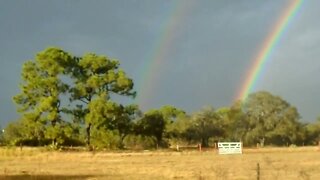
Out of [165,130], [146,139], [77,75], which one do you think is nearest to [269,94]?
[165,130]

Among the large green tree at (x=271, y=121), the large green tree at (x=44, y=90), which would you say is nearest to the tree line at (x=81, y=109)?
the large green tree at (x=44, y=90)

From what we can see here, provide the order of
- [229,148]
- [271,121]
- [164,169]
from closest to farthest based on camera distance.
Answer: [164,169], [229,148], [271,121]

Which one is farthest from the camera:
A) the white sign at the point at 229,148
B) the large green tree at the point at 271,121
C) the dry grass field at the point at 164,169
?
the large green tree at the point at 271,121

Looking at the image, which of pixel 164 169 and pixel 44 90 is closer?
pixel 164 169

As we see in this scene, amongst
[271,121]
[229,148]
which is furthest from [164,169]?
[271,121]

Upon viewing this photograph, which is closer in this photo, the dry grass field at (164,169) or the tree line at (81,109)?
the dry grass field at (164,169)

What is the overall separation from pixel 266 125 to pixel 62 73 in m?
66.7

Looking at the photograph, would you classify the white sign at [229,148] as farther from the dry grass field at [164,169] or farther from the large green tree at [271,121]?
the large green tree at [271,121]

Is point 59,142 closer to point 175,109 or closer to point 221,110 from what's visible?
point 175,109

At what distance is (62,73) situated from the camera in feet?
271

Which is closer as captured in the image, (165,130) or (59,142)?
(59,142)

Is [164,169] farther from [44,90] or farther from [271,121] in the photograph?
[271,121]

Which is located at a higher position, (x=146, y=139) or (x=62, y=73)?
(x=62, y=73)

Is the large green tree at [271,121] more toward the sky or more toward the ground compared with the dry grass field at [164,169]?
more toward the sky
